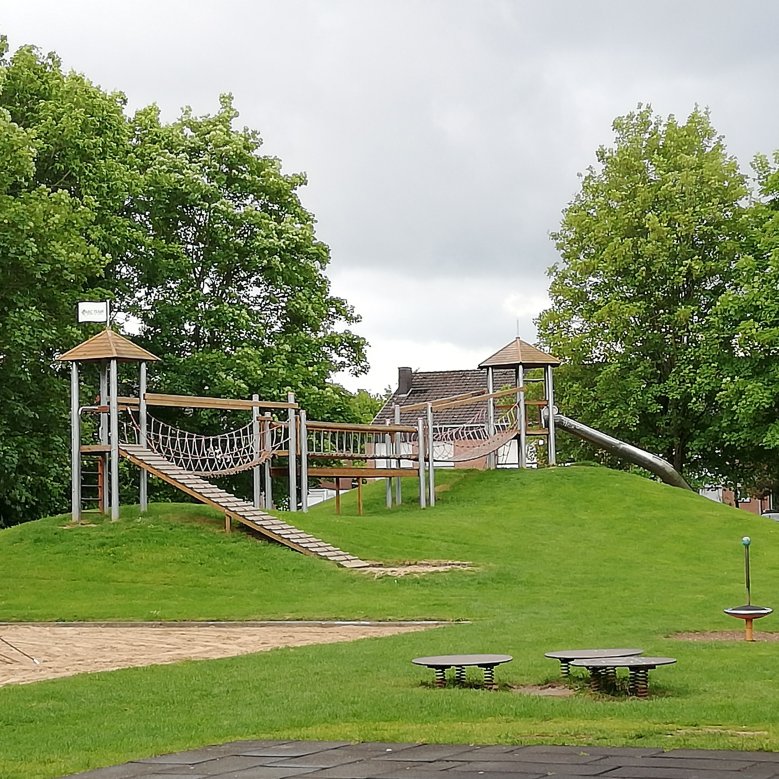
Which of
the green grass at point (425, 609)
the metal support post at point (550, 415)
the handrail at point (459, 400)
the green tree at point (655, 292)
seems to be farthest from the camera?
the green tree at point (655, 292)

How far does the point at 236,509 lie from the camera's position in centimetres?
2747

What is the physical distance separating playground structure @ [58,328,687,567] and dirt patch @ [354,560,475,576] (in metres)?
0.54

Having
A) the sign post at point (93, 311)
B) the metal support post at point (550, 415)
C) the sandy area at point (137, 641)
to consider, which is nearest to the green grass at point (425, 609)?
the sandy area at point (137, 641)

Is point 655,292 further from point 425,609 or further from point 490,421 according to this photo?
point 425,609

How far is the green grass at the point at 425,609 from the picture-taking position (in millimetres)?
9586

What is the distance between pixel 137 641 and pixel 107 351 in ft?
37.6

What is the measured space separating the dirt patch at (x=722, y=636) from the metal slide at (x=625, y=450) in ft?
80.1

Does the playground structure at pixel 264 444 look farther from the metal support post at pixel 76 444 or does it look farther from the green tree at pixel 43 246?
the green tree at pixel 43 246

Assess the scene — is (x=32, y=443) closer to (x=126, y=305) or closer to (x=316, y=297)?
(x=126, y=305)

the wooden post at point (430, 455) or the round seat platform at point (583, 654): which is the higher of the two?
the wooden post at point (430, 455)

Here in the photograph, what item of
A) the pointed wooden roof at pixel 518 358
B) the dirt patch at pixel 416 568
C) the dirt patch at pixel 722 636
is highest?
the pointed wooden roof at pixel 518 358

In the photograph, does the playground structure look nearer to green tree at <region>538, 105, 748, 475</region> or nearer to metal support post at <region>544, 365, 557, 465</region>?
metal support post at <region>544, 365, 557, 465</region>

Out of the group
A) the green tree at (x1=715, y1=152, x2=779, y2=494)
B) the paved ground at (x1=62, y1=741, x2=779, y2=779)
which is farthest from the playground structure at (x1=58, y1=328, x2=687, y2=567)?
the paved ground at (x1=62, y1=741, x2=779, y2=779)

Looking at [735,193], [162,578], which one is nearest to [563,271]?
[735,193]
